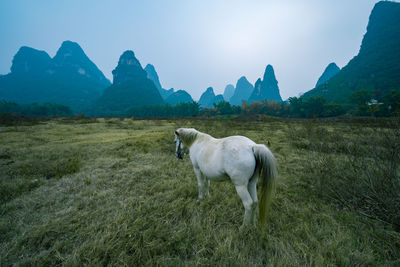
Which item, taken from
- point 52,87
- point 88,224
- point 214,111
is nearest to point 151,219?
point 88,224

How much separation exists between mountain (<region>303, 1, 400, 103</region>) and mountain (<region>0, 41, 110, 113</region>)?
142 m

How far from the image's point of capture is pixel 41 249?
1973 millimetres

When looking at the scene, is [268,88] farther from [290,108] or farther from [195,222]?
[195,222]

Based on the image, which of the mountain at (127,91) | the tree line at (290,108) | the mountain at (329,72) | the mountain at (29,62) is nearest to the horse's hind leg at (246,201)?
the tree line at (290,108)

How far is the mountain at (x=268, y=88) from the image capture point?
496ft

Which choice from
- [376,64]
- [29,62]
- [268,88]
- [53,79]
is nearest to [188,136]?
[376,64]

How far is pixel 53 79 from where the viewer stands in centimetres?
11938

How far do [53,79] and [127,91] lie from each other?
65194 millimetres

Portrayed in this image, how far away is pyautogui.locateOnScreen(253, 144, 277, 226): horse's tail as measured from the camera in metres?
2.17

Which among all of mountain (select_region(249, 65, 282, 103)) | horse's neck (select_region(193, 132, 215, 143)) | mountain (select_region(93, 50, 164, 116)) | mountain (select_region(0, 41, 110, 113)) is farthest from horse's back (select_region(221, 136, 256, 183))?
mountain (select_region(249, 65, 282, 103))

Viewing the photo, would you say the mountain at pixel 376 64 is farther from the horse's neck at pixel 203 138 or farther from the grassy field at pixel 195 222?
the horse's neck at pixel 203 138

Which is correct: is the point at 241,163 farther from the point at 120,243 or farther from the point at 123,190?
the point at 123,190

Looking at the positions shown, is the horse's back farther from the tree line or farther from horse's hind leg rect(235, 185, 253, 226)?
the tree line

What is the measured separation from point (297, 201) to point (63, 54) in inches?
8660
